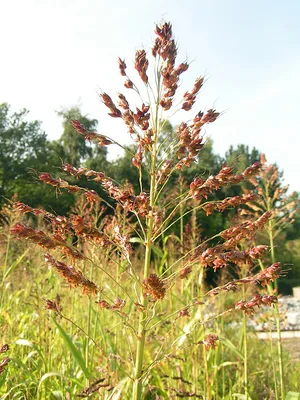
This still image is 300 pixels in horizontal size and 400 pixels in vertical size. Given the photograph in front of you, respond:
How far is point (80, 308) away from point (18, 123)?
112ft

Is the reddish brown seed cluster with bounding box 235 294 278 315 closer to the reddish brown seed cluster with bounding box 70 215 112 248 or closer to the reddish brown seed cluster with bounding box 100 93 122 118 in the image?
the reddish brown seed cluster with bounding box 70 215 112 248

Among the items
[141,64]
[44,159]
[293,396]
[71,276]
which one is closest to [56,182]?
[71,276]

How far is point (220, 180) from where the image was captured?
1661 millimetres

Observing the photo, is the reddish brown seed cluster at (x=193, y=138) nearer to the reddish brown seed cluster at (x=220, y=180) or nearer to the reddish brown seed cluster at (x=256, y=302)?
the reddish brown seed cluster at (x=220, y=180)

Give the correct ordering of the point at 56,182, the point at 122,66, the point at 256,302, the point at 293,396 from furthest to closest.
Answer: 1. the point at 293,396
2. the point at 122,66
3. the point at 56,182
4. the point at 256,302

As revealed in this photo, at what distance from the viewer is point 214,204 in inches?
71.5

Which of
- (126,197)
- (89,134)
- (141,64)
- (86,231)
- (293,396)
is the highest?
(141,64)

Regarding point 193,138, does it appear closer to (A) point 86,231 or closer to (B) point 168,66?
(B) point 168,66

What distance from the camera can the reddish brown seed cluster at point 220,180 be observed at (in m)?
1.66

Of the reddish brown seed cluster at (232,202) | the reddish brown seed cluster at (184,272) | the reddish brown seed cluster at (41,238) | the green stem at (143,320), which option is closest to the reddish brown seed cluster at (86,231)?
the reddish brown seed cluster at (41,238)

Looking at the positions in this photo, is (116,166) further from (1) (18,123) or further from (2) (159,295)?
(2) (159,295)

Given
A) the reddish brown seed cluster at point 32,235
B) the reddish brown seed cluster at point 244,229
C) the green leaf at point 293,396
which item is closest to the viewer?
the reddish brown seed cluster at point 32,235

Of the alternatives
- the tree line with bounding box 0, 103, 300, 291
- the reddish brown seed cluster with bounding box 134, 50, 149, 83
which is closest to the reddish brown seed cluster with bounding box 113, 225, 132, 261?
the reddish brown seed cluster with bounding box 134, 50, 149, 83

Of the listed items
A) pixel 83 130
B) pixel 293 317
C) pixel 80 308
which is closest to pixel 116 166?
pixel 293 317
